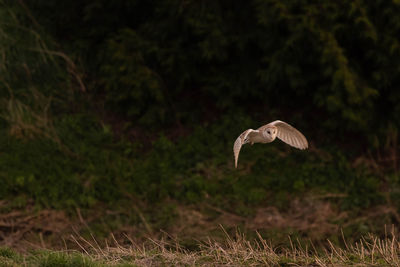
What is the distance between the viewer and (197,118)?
9734 millimetres

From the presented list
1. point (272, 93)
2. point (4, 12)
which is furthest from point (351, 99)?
point (4, 12)

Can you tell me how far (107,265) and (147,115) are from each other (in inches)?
209

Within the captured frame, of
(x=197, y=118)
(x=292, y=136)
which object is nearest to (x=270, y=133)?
(x=292, y=136)

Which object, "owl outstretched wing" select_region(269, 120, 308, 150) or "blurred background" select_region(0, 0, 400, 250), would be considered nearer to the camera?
"owl outstretched wing" select_region(269, 120, 308, 150)

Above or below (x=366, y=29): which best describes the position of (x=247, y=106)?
below

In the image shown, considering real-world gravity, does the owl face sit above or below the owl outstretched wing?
above

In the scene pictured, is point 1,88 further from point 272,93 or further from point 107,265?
point 107,265

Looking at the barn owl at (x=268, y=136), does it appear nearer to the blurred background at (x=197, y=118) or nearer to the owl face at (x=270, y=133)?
the owl face at (x=270, y=133)

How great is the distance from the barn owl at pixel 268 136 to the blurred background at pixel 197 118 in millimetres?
3220

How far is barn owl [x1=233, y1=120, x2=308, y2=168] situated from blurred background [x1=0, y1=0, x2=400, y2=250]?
3220 millimetres

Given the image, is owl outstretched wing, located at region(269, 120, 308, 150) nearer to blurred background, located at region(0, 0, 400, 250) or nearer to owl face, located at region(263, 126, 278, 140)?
owl face, located at region(263, 126, 278, 140)

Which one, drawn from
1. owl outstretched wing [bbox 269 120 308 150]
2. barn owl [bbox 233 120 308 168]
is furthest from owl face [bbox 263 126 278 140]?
owl outstretched wing [bbox 269 120 308 150]

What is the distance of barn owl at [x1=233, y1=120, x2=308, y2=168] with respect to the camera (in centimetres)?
399

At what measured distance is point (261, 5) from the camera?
8539 mm
